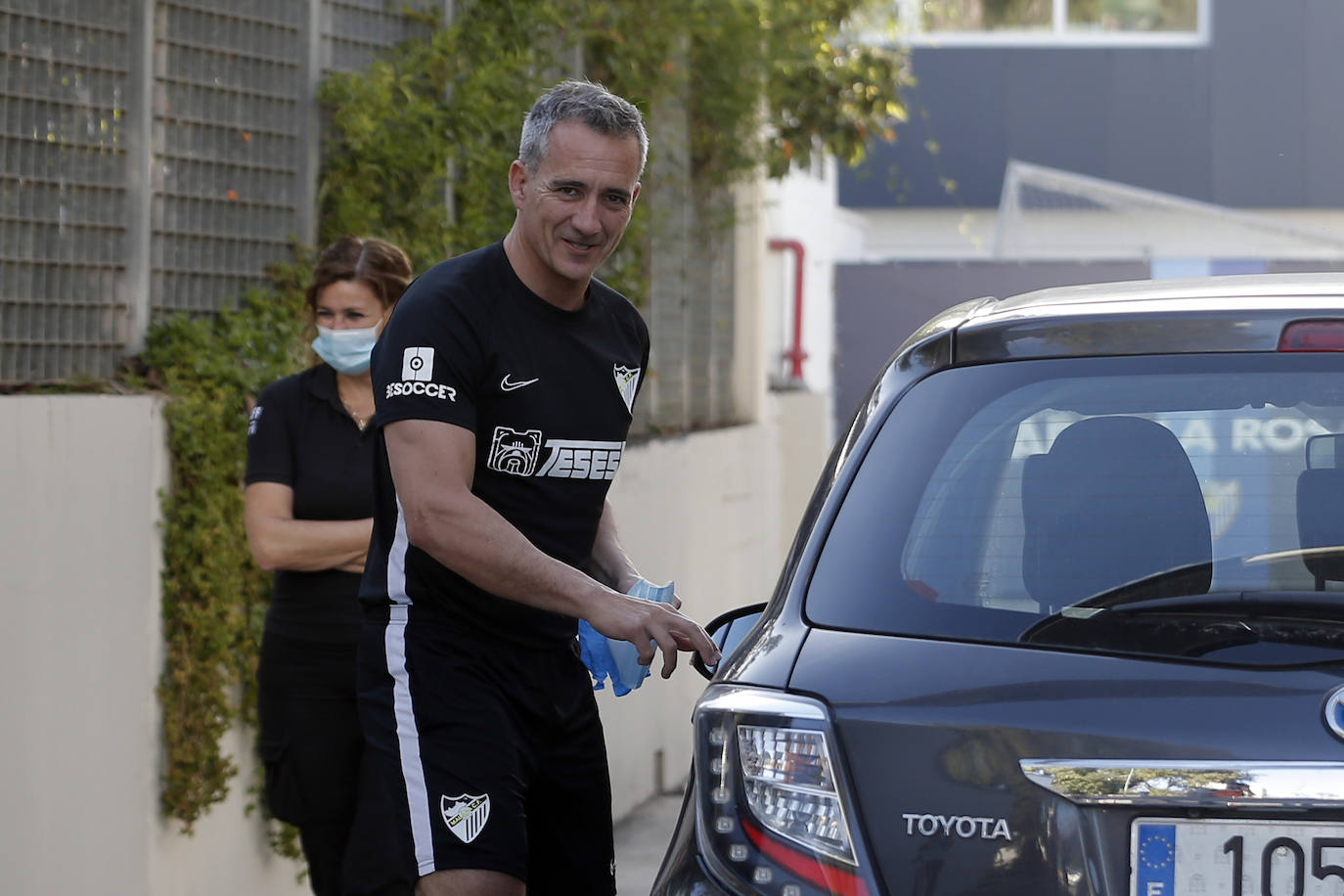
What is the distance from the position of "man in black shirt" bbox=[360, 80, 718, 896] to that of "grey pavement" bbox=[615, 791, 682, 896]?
2.92 meters

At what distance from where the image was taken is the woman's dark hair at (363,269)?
495cm

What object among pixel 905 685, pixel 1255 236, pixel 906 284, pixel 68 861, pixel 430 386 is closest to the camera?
pixel 905 685

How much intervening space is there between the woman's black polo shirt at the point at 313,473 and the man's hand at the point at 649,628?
66.1 inches

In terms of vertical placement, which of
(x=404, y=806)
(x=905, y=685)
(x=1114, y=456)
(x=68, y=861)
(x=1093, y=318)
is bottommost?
(x=68, y=861)

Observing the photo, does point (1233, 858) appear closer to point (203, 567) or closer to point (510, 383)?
point (510, 383)

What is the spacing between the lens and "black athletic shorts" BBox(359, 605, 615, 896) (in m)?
3.43

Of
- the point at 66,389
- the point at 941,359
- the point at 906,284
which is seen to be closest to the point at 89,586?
the point at 66,389

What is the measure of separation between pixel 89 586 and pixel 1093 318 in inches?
121

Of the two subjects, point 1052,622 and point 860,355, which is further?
point 860,355

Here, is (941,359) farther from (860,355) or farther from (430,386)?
(860,355)

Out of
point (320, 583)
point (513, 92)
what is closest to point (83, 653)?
point (320, 583)

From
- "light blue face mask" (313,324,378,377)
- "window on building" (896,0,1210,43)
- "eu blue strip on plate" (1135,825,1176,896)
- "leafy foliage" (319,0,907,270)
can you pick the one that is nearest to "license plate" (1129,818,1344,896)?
"eu blue strip on plate" (1135,825,1176,896)

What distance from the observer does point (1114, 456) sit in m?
2.69

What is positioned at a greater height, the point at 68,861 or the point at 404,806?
the point at 404,806
